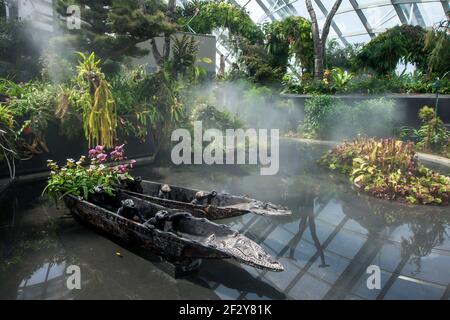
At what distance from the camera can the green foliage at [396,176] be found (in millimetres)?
7949

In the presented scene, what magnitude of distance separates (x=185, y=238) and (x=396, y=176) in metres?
5.85

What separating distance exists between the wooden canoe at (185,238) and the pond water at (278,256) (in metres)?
0.32

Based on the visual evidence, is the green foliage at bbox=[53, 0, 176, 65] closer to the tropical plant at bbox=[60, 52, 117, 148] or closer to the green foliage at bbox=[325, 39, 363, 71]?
the tropical plant at bbox=[60, 52, 117, 148]

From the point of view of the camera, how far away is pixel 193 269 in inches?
185

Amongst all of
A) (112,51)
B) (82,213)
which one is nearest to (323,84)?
(112,51)

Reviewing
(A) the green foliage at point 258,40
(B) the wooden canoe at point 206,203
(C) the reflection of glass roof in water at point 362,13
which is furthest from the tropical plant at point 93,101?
(C) the reflection of glass roof in water at point 362,13

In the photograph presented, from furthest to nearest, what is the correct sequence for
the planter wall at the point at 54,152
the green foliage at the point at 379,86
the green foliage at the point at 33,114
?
the green foliage at the point at 379,86 < the planter wall at the point at 54,152 < the green foliage at the point at 33,114

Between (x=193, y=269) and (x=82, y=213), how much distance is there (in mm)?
2321

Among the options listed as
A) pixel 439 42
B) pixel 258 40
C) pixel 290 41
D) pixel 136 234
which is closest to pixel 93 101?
pixel 136 234

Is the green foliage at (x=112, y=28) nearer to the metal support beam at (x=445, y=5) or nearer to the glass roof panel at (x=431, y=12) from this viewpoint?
the metal support beam at (x=445, y=5)

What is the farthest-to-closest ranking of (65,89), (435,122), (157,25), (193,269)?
(435,122)
(157,25)
(65,89)
(193,269)

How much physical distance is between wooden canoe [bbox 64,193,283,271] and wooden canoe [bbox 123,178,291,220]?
0.65 meters
